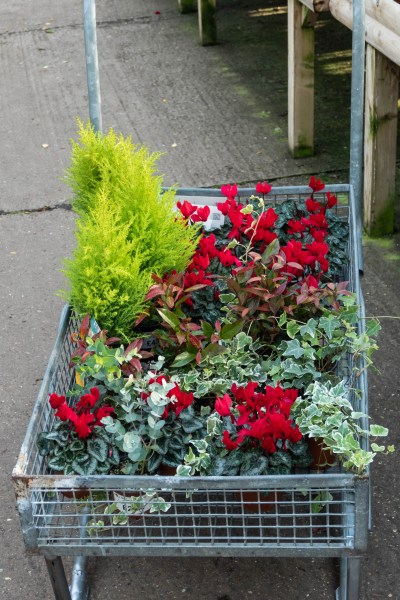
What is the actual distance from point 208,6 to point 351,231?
479 centimetres

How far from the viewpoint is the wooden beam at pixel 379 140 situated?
4168mm

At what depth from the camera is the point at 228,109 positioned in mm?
6305

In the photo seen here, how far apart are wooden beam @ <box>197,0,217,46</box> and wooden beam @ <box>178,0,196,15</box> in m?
1.05

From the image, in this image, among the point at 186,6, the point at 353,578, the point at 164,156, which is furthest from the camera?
the point at 186,6

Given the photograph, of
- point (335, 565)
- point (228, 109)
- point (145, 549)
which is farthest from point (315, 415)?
point (228, 109)

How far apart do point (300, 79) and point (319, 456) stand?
10.8 ft

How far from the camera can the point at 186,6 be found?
8.54 meters

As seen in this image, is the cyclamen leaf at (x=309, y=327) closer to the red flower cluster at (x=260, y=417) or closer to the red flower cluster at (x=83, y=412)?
the red flower cluster at (x=260, y=417)

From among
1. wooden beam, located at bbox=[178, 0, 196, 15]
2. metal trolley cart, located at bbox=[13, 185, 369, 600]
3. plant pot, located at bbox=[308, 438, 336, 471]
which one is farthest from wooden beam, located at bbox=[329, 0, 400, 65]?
wooden beam, located at bbox=[178, 0, 196, 15]

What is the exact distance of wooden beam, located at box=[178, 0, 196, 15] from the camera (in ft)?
28.0

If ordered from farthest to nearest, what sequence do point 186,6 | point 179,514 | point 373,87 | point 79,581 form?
point 186,6, point 373,87, point 79,581, point 179,514

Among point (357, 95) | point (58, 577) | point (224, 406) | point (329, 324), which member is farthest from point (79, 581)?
point (357, 95)

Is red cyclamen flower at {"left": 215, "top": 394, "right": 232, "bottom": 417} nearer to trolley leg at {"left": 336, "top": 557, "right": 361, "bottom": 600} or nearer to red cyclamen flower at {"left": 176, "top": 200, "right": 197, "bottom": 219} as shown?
trolley leg at {"left": 336, "top": 557, "right": 361, "bottom": 600}

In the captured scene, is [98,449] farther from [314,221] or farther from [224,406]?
[314,221]
